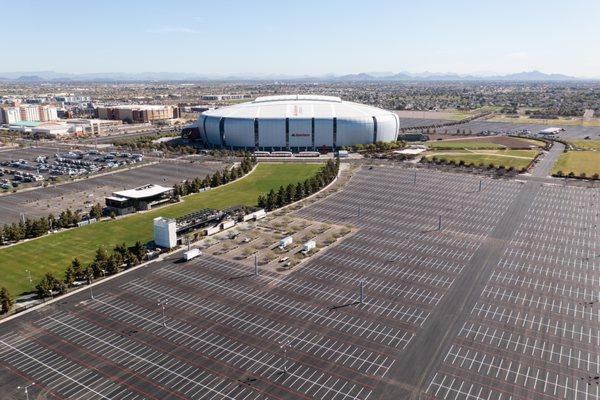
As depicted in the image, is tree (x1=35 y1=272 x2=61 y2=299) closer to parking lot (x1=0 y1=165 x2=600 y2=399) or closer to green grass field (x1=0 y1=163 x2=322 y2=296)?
parking lot (x1=0 y1=165 x2=600 y2=399)

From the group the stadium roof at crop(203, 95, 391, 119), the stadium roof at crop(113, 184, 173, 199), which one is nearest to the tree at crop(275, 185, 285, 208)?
the stadium roof at crop(113, 184, 173, 199)

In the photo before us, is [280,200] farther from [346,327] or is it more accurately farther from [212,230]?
[346,327]

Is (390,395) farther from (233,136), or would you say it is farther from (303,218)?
(233,136)

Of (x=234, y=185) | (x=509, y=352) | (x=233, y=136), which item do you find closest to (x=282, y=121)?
(x=233, y=136)

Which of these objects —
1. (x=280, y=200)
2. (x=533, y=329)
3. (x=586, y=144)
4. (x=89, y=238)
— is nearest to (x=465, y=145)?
(x=586, y=144)

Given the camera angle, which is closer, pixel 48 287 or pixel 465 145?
pixel 48 287
